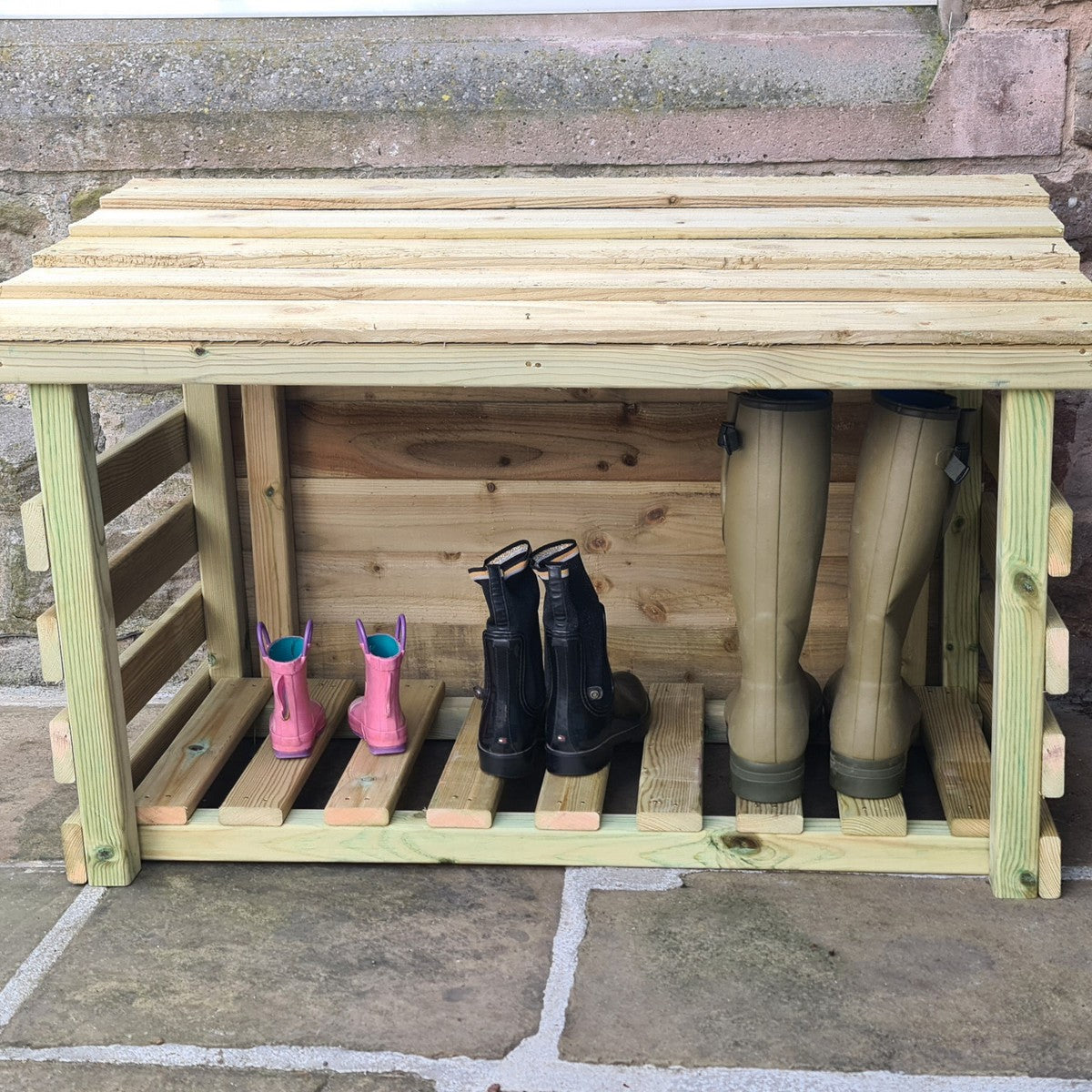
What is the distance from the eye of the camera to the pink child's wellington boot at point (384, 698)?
2.43m

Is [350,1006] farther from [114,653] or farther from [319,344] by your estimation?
[319,344]

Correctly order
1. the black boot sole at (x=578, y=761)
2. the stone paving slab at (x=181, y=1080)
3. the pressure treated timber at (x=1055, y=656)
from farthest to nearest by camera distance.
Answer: the black boot sole at (x=578, y=761), the pressure treated timber at (x=1055, y=656), the stone paving slab at (x=181, y=1080)

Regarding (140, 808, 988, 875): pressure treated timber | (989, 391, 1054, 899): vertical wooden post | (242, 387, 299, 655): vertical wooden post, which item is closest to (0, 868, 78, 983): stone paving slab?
(140, 808, 988, 875): pressure treated timber

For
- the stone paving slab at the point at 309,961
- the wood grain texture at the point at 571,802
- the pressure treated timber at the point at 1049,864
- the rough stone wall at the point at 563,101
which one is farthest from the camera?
the rough stone wall at the point at 563,101

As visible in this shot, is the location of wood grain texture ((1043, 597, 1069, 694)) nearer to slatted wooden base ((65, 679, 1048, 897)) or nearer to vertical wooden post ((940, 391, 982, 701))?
slatted wooden base ((65, 679, 1048, 897))

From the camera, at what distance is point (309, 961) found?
79.9 inches

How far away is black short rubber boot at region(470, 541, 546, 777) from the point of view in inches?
90.6

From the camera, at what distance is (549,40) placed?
2656mm

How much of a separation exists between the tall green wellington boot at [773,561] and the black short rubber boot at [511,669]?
0.33 meters

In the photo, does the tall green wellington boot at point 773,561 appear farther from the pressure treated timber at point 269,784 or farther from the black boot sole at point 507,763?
the pressure treated timber at point 269,784

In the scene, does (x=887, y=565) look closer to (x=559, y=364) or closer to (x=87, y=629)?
(x=559, y=364)

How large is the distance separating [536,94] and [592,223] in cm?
48

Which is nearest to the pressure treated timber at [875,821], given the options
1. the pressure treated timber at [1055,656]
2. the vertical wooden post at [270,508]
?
the pressure treated timber at [1055,656]

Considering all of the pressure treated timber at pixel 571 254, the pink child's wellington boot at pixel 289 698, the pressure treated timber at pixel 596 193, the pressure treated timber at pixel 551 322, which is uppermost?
the pressure treated timber at pixel 596 193
